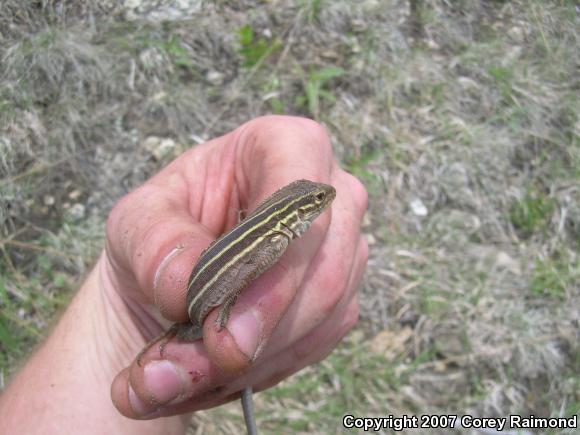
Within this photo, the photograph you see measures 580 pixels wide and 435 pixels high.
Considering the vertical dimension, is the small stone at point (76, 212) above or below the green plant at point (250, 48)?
below

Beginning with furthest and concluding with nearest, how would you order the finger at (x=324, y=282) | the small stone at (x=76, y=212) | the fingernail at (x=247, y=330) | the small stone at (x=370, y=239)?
1. the small stone at (x=370, y=239)
2. the small stone at (x=76, y=212)
3. the finger at (x=324, y=282)
4. the fingernail at (x=247, y=330)

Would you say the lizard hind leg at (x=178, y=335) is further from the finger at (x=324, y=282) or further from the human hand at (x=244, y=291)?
the finger at (x=324, y=282)

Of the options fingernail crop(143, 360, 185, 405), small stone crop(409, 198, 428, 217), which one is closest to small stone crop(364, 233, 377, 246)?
small stone crop(409, 198, 428, 217)

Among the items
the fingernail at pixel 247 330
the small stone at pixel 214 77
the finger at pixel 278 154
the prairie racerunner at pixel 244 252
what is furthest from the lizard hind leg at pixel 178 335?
the small stone at pixel 214 77

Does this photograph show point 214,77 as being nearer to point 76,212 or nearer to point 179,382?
point 76,212

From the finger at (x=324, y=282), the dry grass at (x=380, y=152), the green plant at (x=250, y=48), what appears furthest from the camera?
the green plant at (x=250, y=48)

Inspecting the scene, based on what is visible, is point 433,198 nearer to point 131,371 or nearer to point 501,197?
point 501,197

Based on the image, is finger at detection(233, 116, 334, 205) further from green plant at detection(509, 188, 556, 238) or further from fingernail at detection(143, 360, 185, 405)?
green plant at detection(509, 188, 556, 238)

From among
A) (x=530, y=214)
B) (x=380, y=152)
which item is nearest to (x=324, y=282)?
(x=380, y=152)
